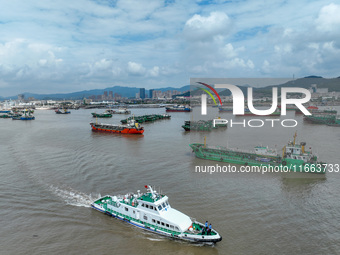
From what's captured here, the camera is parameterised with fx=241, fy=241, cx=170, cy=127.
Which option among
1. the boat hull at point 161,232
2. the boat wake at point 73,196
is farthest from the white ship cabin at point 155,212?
the boat wake at point 73,196

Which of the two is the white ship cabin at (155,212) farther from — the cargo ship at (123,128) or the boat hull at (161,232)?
the cargo ship at (123,128)

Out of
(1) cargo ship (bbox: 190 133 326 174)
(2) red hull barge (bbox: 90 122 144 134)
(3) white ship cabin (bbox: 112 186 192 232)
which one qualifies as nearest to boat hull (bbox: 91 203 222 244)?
(3) white ship cabin (bbox: 112 186 192 232)

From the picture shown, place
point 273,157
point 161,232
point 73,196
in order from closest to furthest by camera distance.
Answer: point 161,232 → point 73,196 → point 273,157

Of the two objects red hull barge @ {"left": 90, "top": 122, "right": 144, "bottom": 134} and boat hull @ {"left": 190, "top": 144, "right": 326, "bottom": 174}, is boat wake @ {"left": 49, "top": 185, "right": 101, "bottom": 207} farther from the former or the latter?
red hull barge @ {"left": 90, "top": 122, "right": 144, "bottom": 134}

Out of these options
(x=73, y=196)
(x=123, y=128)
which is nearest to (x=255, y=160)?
(x=73, y=196)

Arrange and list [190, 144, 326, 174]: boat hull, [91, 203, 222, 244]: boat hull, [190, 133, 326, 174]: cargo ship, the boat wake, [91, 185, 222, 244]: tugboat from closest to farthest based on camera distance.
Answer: [91, 203, 222, 244]: boat hull → [91, 185, 222, 244]: tugboat → the boat wake → [190, 144, 326, 174]: boat hull → [190, 133, 326, 174]: cargo ship

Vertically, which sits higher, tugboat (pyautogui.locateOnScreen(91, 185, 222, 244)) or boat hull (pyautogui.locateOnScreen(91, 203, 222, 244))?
tugboat (pyautogui.locateOnScreen(91, 185, 222, 244))

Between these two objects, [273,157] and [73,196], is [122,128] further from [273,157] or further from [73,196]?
[273,157]
